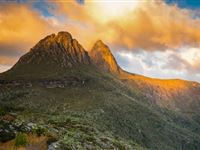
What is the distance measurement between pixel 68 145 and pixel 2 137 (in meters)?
Result: 14.3

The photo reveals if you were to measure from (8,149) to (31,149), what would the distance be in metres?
2.56

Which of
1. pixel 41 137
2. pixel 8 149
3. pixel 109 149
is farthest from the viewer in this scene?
pixel 109 149

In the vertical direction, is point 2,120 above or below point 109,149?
above

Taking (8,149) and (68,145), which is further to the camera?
(68,145)

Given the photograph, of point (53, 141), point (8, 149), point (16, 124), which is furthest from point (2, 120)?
point (8, 149)

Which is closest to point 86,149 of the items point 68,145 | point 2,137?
point 68,145

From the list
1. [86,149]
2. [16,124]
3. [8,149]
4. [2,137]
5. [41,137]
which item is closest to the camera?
[8,149]

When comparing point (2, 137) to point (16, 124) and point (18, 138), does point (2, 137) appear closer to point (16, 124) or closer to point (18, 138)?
point (18, 138)

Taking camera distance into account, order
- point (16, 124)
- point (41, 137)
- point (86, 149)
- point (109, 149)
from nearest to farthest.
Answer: point (41, 137), point (16, 124), point (86, 149), point (109, 149)

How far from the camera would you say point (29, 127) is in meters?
54.2

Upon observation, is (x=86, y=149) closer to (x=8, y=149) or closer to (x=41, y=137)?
(x=41, y=137)

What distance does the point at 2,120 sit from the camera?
5456cm

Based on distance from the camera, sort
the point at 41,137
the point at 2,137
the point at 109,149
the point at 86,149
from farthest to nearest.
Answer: the point at 109,149, the point at 86,149, the point at 41,137, the point at 2,137

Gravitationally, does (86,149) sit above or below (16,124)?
below
